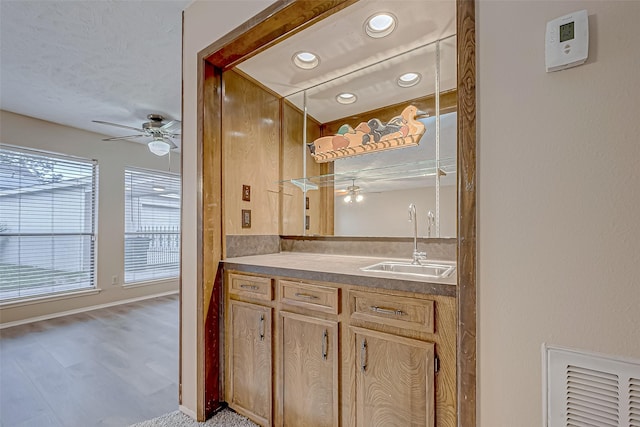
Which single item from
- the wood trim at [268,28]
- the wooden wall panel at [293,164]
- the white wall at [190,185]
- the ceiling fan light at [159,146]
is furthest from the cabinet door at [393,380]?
the ceiling fan light at [159,146]

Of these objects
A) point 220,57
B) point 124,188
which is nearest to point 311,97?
point 220,57

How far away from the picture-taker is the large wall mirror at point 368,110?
1.74 m

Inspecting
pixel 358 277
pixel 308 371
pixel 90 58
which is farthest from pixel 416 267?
pixel 90 58

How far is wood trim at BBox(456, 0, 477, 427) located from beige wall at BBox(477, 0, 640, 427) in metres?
0.02

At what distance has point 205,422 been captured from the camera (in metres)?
1.73

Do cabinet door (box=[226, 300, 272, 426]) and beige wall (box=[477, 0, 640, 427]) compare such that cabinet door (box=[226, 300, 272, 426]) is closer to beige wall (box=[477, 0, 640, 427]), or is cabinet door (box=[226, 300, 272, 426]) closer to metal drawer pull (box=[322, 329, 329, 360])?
metal drawer pull (box=[322, 329, 329, 360])

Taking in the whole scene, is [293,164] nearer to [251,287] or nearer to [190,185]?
[190,185]

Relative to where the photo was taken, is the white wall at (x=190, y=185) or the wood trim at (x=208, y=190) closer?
the wood trim at (x=208, y=190)

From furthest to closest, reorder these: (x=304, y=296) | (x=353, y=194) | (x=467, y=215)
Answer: (x=353, y=194) → (x=304, y=296) → (x=467, y=215)

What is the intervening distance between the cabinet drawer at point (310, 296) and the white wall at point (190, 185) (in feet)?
2.08

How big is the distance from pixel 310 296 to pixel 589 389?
3.36 feet

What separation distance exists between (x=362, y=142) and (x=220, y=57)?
1100mm

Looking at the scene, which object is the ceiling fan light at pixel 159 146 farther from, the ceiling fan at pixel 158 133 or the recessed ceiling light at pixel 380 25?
the recessed ceiling light at pixel 380 25

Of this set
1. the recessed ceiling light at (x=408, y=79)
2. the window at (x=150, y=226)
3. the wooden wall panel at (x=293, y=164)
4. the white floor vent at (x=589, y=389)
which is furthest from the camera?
the window at (x=150, y=226)
